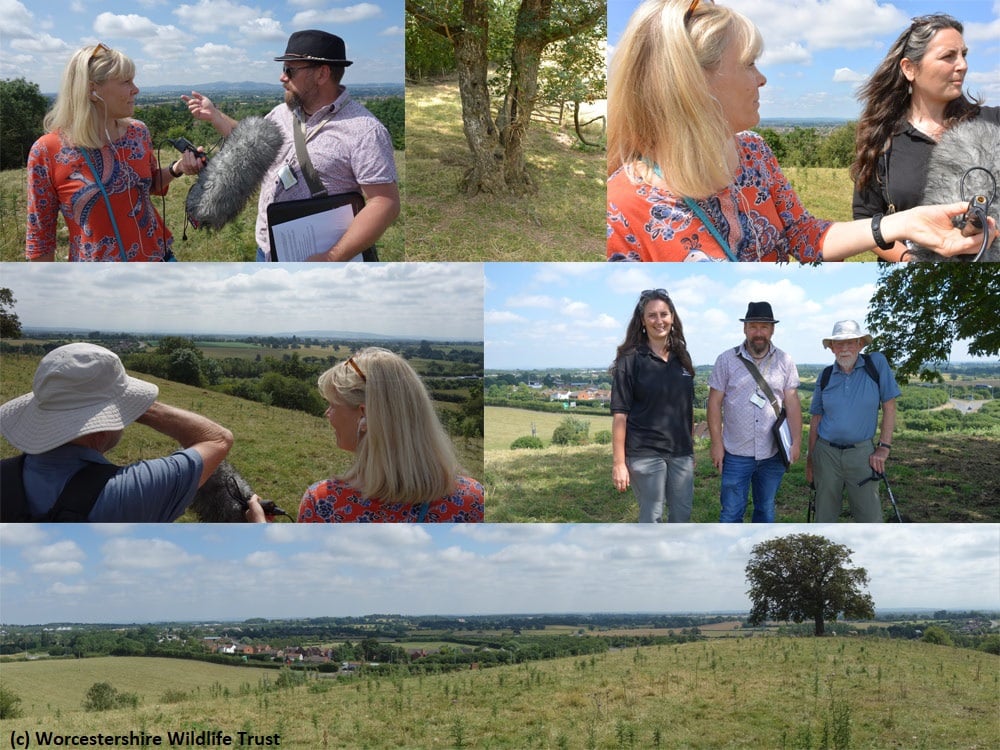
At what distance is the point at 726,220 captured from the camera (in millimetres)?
4430

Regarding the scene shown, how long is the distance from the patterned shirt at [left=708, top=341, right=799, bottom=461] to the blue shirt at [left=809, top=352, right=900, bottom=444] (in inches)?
11.3

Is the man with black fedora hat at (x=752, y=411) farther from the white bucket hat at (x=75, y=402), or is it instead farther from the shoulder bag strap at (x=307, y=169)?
the white bucket hat at (x=75, y=402)

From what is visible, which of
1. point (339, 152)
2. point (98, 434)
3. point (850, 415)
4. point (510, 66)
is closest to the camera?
point (98, 434)

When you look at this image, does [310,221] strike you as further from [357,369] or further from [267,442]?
[267,442]

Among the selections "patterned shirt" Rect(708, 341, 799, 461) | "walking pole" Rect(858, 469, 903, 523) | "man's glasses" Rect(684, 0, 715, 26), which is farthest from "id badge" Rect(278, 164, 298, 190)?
"walking pole" Rect(858, 469, 903, 523)

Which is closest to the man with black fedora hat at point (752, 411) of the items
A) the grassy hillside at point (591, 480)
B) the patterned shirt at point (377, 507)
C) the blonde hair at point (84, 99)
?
the grassy hillside at point (591, 480)

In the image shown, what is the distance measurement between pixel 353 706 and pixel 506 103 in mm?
4158

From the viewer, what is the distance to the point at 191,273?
544 centimetres

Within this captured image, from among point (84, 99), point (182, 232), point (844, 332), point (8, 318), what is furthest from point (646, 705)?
point (84, 99)

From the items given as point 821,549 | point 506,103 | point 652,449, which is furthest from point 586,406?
point 506,103

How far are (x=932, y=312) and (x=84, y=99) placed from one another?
520cm

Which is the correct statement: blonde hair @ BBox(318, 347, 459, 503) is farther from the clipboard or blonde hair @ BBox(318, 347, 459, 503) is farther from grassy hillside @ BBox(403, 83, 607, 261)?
grassy hillside @ BBox(403, 83, 607, 261)

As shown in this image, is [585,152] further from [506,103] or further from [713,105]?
[713,105]

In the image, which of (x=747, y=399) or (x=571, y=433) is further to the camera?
(x=571, y=433)
